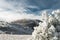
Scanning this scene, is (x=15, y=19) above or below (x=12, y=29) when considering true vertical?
above

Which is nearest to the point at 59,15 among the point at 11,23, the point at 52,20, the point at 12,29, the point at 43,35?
the point at 52,20

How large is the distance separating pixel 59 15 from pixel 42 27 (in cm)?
103

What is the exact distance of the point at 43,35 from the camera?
10398 millimetres

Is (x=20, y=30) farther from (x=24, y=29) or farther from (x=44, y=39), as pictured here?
(x=44, y=39)

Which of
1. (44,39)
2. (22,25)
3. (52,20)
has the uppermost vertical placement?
(22,25)

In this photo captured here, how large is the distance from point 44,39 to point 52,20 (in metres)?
1.00

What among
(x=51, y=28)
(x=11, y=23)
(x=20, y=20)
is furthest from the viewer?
(x=20, y=20)

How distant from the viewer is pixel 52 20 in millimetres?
10555

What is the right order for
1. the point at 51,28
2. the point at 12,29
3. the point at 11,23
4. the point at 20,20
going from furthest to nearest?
the point at 20,20 → the point at 11,23 → the point at 12,29 → the point at 51,28

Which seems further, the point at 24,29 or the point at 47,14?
the point at 24,29

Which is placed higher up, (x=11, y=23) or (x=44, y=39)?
(x=11, y=23)

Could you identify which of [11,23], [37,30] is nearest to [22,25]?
[11,23]

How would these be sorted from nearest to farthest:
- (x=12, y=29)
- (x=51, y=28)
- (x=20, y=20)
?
(x=51, y=28) < (x=12, y=29) < (x=20, y=20)

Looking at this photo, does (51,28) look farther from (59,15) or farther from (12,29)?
(12,29)
